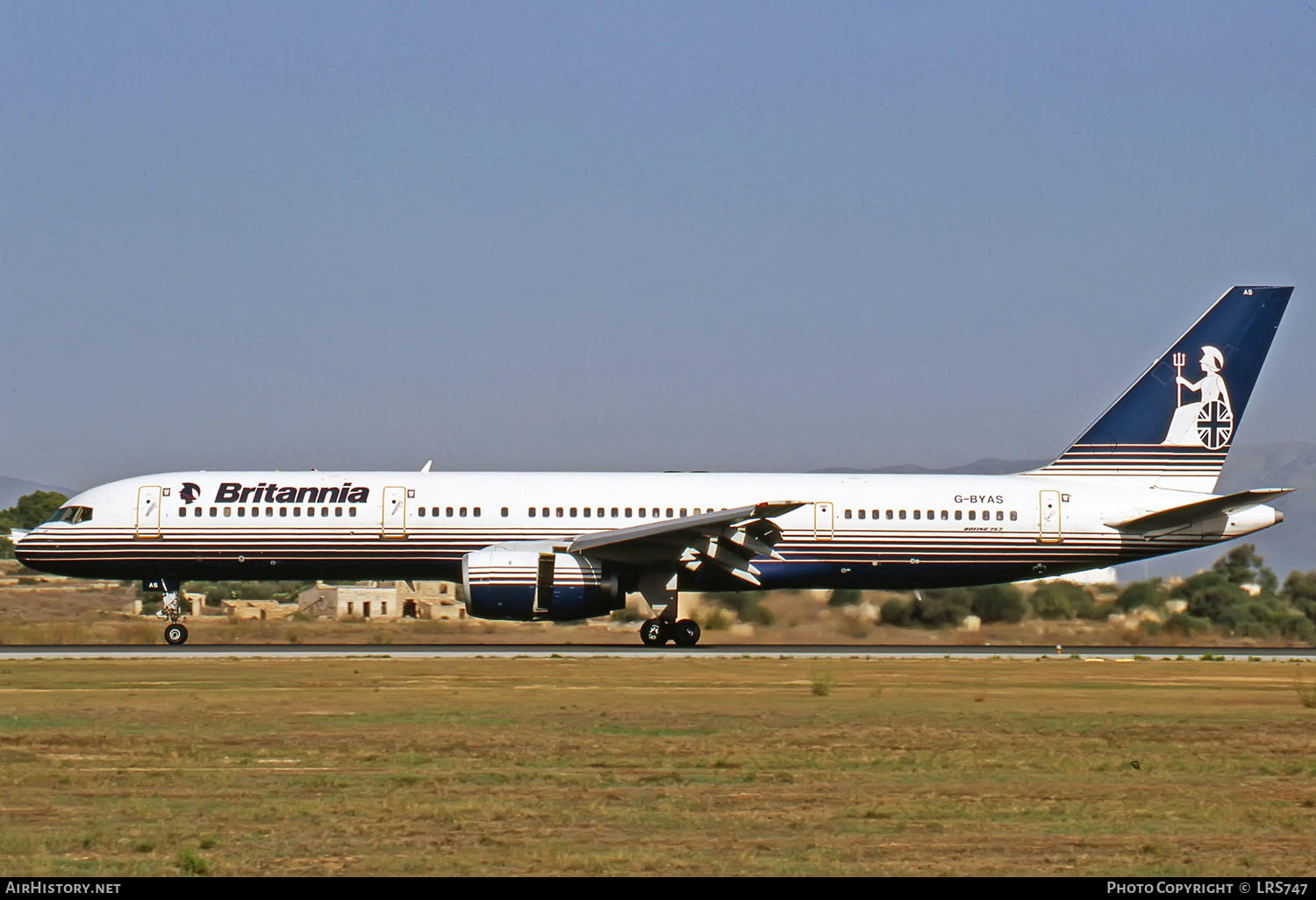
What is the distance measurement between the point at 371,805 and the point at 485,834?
→ 1.56 meters

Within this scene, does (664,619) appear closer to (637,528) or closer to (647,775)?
(637,528)

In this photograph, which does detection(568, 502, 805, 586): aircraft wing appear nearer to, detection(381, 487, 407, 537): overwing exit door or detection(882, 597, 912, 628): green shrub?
detection(381, 487, 407, 537): overwing exit door

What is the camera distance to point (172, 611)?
110ft

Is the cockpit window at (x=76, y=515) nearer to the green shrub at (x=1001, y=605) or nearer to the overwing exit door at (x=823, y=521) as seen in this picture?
the overwing exit door at (x=823, y=521)

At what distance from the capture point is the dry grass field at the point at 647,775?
1016 cm

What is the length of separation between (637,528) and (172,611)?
10077mm

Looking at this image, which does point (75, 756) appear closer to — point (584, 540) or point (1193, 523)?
point (584, 540)

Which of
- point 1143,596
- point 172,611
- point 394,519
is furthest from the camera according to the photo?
point 1143,596

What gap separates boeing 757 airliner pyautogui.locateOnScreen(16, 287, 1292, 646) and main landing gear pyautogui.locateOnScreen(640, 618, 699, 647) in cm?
4

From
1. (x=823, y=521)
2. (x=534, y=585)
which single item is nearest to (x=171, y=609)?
(x=534, y=585)

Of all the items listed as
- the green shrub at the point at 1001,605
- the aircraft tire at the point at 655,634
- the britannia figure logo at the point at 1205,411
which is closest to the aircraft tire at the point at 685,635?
the aircraft tire at the point at 655,634

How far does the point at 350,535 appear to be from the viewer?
32656mm

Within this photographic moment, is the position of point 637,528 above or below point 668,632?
above

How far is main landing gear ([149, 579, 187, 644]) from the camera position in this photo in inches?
1296
